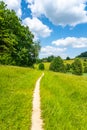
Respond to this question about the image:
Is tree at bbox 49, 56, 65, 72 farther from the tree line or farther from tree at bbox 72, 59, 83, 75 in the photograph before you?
tree at bbox 72, 59, 83, 75

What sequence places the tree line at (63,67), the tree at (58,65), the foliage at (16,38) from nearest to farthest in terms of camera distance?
the foliage at (16,38), the tree at (58,65), the tree line at (63,67)

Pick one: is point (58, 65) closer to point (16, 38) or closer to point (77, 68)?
point (77, 68)

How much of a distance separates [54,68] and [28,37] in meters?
56.5

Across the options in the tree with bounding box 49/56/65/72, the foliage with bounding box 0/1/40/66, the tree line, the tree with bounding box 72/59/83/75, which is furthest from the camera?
the tree with bounding box 72/59/83/75

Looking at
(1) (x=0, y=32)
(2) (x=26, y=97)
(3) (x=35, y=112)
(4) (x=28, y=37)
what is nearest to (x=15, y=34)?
(4) (x=28, y=37)

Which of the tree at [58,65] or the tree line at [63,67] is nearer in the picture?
the tree at [58,65]

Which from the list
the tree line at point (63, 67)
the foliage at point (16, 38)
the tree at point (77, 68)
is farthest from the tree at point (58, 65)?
the foliage at point (16, 38)

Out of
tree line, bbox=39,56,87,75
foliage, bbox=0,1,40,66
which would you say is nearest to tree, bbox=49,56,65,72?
tree line, bbox=39,56,87,75

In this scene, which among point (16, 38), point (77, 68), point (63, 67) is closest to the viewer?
point (16, 38)

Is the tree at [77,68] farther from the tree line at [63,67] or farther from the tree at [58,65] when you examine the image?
the tree at [58,65]

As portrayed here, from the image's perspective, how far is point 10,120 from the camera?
13.4 m

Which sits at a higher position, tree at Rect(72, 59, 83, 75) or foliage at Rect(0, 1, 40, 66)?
foliage at Rect(0, 1, 40, 66)

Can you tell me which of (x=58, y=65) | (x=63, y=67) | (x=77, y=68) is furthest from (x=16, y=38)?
(x=77, y=68)

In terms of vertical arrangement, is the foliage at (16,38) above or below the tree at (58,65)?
above
